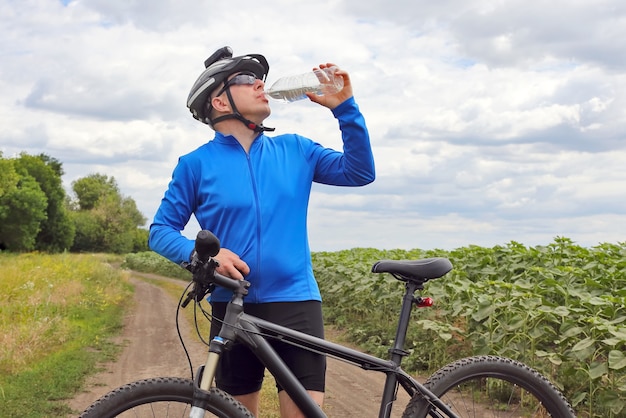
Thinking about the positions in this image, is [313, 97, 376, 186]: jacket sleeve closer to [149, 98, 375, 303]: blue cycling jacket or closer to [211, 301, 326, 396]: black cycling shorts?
[149, 98, 375, 303]: blue cycling jacket

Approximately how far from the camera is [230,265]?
3014 mm

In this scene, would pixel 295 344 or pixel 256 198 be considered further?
pixel 256 198

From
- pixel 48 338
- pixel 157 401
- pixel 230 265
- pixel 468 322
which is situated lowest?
pixel 48 338

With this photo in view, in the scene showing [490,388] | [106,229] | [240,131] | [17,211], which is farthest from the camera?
[106,229]

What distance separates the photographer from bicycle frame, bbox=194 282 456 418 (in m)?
3.03

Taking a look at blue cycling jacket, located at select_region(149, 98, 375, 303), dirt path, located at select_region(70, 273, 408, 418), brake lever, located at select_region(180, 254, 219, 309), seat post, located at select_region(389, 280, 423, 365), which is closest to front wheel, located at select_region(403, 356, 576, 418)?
seat post, located at select_region(389, 280, 423, 365)

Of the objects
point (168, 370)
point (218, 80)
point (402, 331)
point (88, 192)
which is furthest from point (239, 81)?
point (88, 192)

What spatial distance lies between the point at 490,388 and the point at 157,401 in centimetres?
181

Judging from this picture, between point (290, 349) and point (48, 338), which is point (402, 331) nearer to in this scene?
point (290, 349)

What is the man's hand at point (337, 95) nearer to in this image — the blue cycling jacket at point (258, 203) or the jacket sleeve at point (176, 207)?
the blue cycling jacket at point (258, 203)

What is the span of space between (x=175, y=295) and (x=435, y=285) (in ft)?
56.1

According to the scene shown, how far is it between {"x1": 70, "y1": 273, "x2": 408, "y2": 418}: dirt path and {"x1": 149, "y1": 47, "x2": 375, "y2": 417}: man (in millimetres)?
4109

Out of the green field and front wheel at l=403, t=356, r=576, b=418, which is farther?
the green field

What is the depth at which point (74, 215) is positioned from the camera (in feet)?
289
